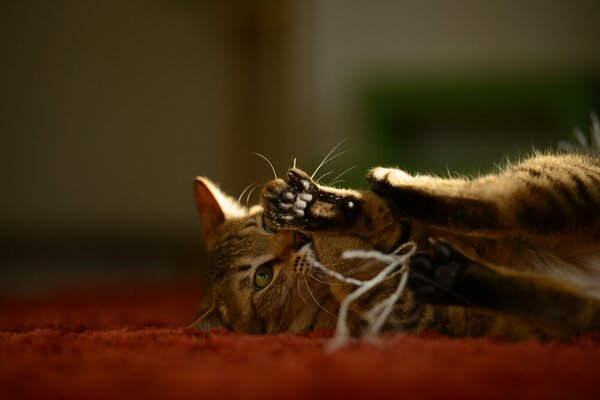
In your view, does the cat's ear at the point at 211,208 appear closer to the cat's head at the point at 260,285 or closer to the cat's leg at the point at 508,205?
the cat's head at the point at 260,285

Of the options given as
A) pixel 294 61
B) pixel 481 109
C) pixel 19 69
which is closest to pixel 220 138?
pixel 294 61

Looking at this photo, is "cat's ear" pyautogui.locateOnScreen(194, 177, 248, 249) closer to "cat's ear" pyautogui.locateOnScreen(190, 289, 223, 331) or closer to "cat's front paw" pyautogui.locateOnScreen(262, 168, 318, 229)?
"cat's ear" pyautogui.locateOnScreen(190, 289, 223, 331)

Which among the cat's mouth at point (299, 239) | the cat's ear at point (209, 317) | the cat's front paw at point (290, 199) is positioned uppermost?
the cat's front paw at point (290, 199)

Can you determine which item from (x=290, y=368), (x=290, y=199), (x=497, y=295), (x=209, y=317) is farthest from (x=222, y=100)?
(x=290, y=368)

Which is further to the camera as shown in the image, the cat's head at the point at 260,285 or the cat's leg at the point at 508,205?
the cat's head at the point at 260,285

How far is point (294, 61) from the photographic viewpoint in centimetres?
318

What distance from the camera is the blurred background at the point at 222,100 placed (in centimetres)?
286

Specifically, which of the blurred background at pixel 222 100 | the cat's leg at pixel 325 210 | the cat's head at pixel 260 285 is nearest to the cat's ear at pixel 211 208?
the cat's head at pixel 260 285

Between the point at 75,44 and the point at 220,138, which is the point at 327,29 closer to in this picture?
the point at 220,138

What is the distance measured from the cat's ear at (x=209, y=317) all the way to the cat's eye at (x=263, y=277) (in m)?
0.10

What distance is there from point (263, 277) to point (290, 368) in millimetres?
496

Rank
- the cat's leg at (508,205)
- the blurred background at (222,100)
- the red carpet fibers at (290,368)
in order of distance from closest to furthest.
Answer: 1. the red carpet fibers at (290,368)
2. the cat's leg at (508,205)
3. the blurred background at (222,100)

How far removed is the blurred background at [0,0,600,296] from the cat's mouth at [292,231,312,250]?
1.78 metres

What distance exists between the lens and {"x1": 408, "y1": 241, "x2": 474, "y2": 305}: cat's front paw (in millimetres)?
673
